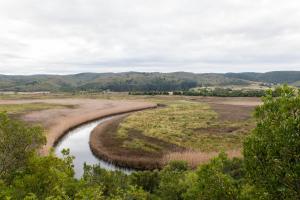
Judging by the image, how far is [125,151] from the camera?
47719mm

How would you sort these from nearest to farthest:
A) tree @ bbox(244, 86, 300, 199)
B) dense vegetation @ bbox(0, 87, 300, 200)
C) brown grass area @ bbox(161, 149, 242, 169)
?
1. tree @ bbox(244, 86, 300, 199)
2. dense vegetation @ bbox(0, 87, 300, 200)
3. brown grass area @ bbox(161, 149, 242, 169)

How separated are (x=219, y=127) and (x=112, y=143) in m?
29.0

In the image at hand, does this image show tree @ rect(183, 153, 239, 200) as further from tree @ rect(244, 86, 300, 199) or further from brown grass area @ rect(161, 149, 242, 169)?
brown grass area @ rect(161, 149, 242, 169)

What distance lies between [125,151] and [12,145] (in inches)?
1214

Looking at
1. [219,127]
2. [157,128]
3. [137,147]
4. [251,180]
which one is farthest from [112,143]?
[251,180]

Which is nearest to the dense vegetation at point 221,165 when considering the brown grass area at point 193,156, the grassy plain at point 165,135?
the brown grass area at point 193,156

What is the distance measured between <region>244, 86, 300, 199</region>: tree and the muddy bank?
94.7ft

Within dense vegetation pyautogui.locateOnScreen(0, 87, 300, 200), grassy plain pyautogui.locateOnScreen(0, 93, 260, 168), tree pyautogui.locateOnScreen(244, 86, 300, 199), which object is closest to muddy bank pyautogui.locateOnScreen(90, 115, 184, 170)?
grassy plain pyautogui.locateOnScreen(0, 93, 260, 168)

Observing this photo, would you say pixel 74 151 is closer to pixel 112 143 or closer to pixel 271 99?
pixel 112 143

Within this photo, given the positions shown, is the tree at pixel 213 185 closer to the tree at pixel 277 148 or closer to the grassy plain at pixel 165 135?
the tree at pixel 277 148

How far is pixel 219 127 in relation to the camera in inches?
2805

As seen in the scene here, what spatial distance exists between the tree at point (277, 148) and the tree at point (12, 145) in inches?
483

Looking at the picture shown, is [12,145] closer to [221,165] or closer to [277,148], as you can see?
[221,165]

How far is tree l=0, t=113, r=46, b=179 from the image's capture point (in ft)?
57.4
